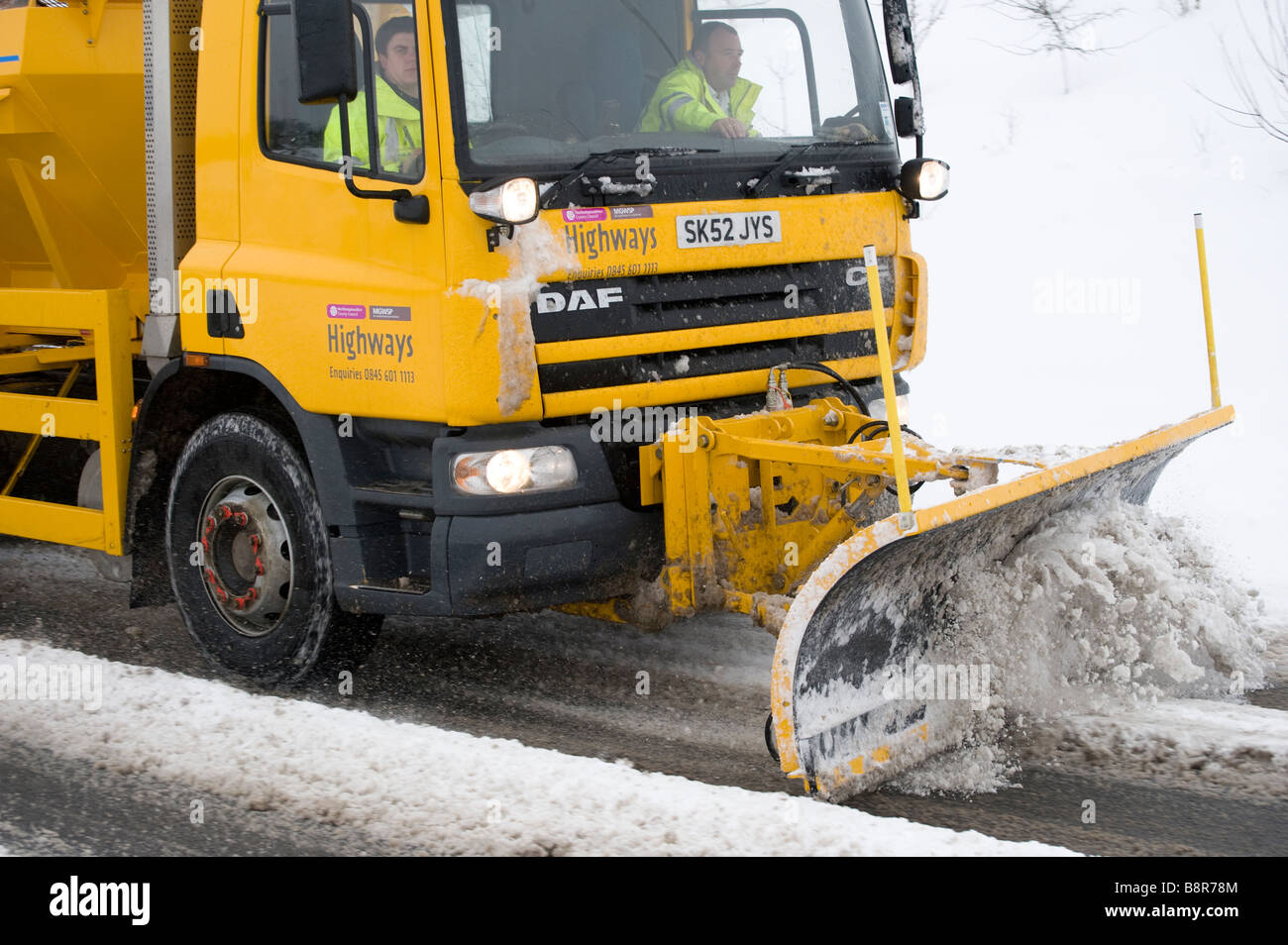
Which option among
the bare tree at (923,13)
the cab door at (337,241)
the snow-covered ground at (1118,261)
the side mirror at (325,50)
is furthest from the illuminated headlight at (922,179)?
the bare tree at (923,13)

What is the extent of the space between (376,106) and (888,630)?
7.73 feet

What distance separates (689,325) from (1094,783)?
2.01 m

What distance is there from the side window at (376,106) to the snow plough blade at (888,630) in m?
1.91

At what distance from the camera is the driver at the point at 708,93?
15.8 feet

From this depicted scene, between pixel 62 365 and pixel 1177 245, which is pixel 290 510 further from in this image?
pixel 1177 245

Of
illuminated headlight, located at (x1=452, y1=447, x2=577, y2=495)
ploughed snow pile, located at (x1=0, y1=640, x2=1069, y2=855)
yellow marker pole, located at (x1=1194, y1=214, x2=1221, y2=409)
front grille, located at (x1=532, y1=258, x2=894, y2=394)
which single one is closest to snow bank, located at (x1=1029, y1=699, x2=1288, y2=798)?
ploughed snow pile, located at (x1=0, y1=640, x2=1069, y2=855)

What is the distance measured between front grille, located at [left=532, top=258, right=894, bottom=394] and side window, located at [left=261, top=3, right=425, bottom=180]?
0.67m

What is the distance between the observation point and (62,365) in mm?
6141

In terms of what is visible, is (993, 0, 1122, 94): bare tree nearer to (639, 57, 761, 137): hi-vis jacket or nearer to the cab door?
(639, 57, 761, 137): hi-vis jacket

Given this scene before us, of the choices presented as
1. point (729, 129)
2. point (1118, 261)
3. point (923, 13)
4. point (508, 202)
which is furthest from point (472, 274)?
point (923, 13)

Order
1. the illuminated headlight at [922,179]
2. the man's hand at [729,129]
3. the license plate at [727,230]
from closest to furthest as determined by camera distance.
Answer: the license plate at [727,230] → the man's hand at [729,129] → the illuminated headlight at [922,179]

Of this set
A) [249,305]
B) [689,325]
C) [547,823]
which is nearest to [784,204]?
[689,325]

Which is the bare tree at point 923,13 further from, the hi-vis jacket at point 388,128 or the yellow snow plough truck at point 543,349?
the hi-vis jacket at point 388,128

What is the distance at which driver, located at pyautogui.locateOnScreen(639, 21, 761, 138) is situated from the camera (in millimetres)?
4809
